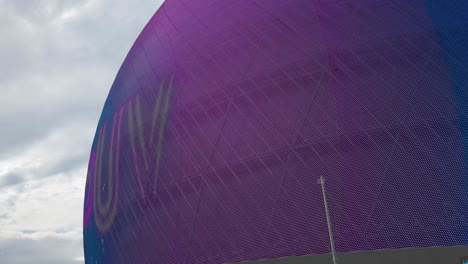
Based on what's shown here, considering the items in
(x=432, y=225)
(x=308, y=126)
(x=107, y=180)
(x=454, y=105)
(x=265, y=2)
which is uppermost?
(x=265, y=2)

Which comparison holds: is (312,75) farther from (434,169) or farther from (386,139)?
(434,169)

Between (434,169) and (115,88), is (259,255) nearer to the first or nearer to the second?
(434,169)

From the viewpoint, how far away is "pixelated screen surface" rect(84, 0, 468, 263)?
16578mm

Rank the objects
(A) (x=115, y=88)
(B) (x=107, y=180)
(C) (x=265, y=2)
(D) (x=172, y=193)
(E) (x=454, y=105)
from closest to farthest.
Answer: (E) (x=454, y=105) → (D) (x=172, y=193) → (C) (x=265, y=2) → (B) (x=107, y=180) → (A) (x=115, y=88)

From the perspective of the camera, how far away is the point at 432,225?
52.4ft

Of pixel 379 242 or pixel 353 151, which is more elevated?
pixel 353 151

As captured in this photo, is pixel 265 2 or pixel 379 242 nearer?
pixel 379 242

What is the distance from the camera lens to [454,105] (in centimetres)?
1705

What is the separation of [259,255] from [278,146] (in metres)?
4.19

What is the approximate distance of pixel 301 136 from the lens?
60.3 feet

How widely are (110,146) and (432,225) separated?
19.3m

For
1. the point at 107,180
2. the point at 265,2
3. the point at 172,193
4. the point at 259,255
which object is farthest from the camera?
the point at 107,180

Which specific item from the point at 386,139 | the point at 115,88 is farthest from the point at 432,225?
the point at 115,88

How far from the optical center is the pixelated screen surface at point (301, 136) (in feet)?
54.4
